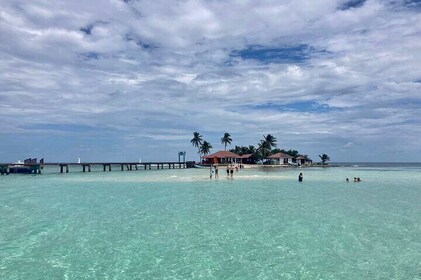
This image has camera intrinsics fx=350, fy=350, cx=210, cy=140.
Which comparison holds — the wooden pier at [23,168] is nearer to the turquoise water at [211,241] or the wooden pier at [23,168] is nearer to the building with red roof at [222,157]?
the building with red roof at [222,157]

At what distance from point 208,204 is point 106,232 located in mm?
9996

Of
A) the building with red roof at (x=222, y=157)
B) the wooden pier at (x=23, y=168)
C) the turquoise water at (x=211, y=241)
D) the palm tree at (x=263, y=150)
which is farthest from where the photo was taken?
the palm tree at (x=263, y=150)

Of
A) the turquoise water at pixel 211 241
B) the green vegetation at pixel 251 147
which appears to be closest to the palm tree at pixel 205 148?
the green vegetation at pixel 251 147

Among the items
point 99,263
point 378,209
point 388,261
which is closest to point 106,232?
point 99,263

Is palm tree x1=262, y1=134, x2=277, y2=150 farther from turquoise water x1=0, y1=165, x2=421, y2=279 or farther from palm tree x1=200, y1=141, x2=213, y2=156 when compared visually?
turquoise water x1=0, y1=165, x2=421, y2=279

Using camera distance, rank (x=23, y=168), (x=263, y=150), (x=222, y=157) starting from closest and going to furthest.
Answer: (x=23, y=168), (x=222, y=157), (x=263, y=150)

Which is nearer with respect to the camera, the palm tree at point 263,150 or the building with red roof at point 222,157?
the building with red roof at point 222,157

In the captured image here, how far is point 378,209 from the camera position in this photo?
2398cm

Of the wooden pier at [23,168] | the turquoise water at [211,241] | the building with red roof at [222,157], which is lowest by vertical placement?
the turquoise water at [211,241]

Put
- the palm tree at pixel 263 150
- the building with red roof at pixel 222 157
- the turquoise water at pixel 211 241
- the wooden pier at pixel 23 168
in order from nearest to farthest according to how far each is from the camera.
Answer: the turquoise water at pixel 211 241 < the wooden pier at pixel 23 168 < the building with red roof at pixel 222 157 < the palm tree at pixel 263 150

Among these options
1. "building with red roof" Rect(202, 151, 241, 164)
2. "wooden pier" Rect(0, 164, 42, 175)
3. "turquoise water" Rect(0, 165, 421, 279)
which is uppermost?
"building with red roof" Rect(202, 151, 241, 164)

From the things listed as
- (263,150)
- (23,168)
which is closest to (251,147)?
(263,150)

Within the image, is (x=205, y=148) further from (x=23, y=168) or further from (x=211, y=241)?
(x=211, y=241)

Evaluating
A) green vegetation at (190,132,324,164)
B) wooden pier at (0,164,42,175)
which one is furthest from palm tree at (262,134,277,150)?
wooden pier at (0,164,42,175)
